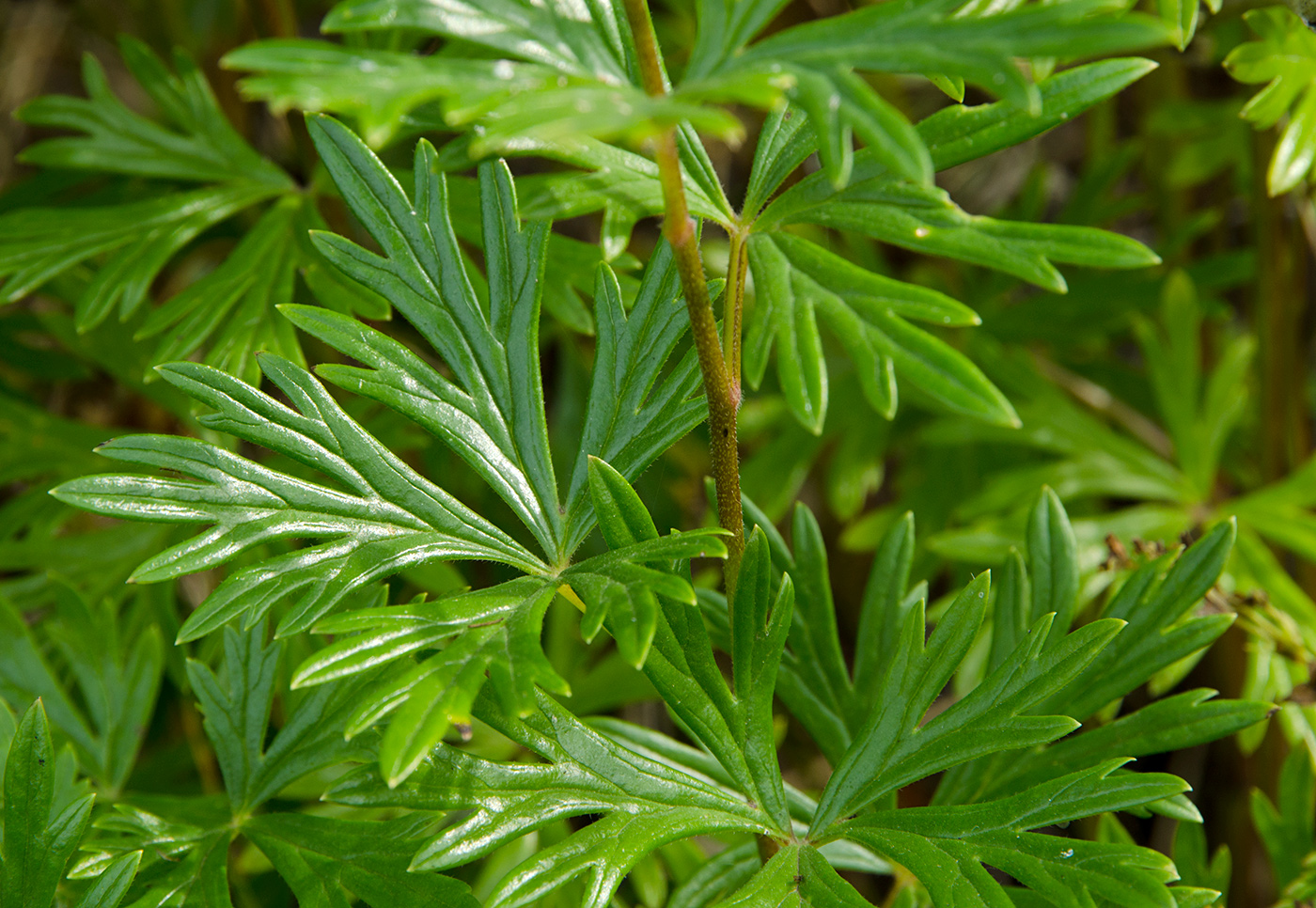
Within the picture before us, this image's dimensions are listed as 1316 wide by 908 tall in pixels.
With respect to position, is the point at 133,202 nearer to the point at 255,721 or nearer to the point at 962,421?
the point at 255,721

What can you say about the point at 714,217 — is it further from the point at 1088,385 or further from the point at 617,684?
the point at 1088,385

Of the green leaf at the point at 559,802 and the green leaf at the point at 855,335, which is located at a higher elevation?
the green leaf at the point at 855,335

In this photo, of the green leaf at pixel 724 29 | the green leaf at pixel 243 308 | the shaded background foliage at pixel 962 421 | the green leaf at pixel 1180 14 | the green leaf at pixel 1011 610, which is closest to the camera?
the green leaf at pixel 724 29

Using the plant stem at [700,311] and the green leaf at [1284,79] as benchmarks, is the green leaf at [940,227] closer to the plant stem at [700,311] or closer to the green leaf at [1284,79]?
the plant stem at [700,311]

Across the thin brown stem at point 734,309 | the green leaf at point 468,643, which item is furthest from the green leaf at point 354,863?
the thin brown stem at point 734,309

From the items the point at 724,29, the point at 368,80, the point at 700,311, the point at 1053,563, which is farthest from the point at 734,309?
the point at 1053,563

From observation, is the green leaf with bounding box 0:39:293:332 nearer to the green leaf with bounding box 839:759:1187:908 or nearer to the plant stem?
the plant stem

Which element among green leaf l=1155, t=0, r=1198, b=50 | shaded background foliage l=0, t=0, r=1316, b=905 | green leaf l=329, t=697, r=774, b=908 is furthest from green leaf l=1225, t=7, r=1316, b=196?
green leaf l=329, t=697, r=774, b=908
